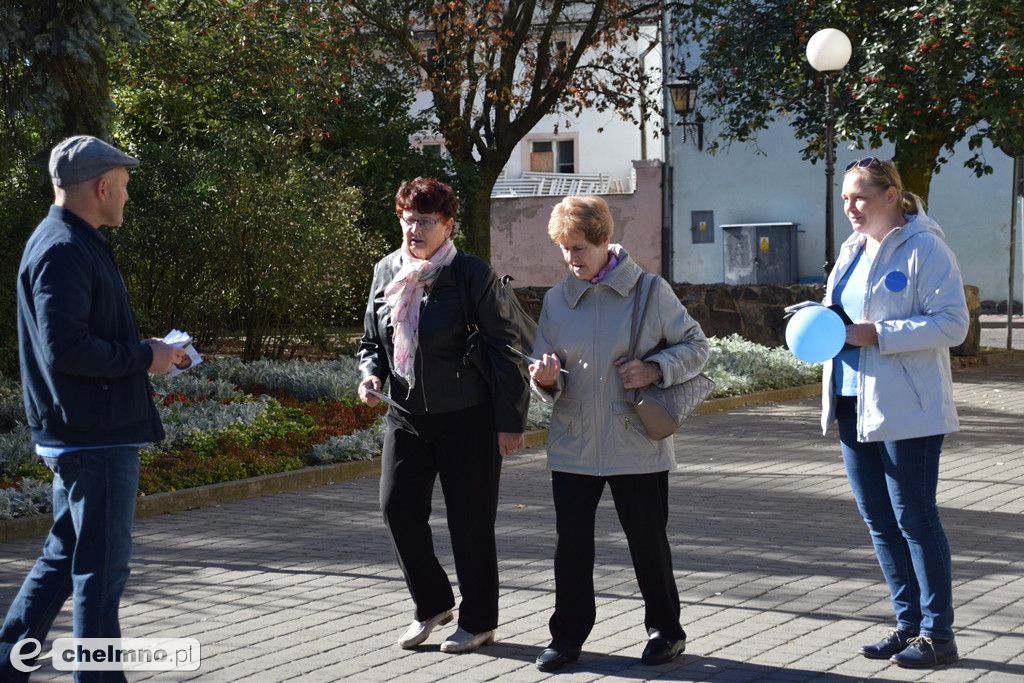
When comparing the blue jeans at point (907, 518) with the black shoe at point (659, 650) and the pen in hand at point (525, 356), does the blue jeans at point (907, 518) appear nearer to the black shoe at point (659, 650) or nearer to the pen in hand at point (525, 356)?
the black shoe at point (659, 650)

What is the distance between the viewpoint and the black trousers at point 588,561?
4750 mm

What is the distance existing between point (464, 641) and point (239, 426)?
5.43 meters

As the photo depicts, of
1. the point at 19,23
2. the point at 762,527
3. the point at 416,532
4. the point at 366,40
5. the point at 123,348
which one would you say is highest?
the point at 366,40

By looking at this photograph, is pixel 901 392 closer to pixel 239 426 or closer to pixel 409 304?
pixel 409 304

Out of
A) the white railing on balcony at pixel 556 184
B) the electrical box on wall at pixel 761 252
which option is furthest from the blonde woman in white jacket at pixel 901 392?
the white railing on balcony at pixel 556 184

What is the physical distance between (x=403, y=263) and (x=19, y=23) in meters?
6.49

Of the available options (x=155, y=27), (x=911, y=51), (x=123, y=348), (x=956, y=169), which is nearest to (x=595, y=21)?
(x=911, y=51)

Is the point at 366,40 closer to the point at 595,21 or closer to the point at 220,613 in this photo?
the point at 595,21

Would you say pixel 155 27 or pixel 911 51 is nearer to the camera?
pixel 155 27

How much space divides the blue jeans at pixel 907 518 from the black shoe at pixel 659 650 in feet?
2.79

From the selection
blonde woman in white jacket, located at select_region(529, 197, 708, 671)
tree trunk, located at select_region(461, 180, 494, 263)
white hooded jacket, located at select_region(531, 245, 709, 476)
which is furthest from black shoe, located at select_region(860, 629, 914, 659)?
tree trunk, located at select_region(461, 180, 494, 263)

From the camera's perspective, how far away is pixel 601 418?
4.70 meters

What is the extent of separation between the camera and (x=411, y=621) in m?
5.45

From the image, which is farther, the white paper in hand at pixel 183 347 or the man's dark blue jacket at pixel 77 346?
the white paper in hand at pixel 183 347
